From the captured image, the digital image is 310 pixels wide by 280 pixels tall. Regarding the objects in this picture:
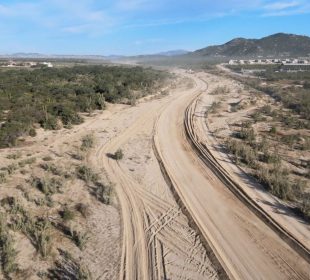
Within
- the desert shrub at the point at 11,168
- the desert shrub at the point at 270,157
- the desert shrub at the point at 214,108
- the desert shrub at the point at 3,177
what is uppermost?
the desert shrub at the point at 3,177

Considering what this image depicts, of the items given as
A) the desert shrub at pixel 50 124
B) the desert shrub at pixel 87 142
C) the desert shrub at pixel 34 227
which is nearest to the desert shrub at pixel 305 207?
the desert shrub at pixel 34 227

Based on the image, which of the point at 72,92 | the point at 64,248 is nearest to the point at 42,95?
the point at 72,92

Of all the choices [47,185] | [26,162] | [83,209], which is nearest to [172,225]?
[83,209]

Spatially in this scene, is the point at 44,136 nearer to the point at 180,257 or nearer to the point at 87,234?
the point at 87,234

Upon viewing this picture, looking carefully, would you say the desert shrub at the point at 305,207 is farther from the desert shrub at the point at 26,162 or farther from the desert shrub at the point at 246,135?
the desert shrub at the point at 26,162

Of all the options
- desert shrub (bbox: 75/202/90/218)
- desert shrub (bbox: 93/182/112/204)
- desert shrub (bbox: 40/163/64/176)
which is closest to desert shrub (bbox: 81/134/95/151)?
desert shrub (bbox: 40/163/64/176)

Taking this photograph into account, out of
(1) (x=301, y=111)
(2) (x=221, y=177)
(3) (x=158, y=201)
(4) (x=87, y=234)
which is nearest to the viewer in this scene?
(4) (x=87, y=234)
